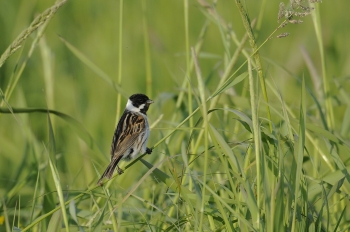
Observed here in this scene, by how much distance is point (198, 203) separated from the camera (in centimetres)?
236

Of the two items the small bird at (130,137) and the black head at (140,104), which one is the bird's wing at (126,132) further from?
the black head at (140,104)

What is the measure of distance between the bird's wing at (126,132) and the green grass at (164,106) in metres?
0.14

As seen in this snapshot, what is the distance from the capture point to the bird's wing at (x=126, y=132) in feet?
12.0

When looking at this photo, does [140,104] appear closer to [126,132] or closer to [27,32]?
[126,132]

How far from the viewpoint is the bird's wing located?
3664 millimetres

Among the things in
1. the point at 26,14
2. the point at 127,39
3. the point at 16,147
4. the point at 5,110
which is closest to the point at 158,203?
the point at 5,110

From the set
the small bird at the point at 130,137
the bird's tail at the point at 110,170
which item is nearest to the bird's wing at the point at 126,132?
the small bird at the point at 130,137

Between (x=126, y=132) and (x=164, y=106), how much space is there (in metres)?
2.65

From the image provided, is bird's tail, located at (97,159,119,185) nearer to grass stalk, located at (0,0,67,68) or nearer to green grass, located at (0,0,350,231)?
green grass, located at (0,0,350,231)

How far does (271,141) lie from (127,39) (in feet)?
16.5

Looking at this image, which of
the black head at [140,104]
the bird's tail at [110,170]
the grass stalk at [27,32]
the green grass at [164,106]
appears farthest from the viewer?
the black head at [140,104]

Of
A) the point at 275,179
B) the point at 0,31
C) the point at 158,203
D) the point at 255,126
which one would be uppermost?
the point at 0,31

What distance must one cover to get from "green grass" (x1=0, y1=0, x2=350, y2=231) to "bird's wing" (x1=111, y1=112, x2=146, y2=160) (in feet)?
0.45

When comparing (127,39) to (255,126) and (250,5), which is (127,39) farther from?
(255,126)
